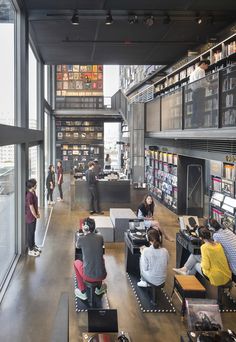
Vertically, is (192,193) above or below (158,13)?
below

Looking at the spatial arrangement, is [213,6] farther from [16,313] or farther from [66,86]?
[66,86]

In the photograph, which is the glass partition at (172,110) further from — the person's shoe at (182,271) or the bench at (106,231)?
the person's shoe at (182,271)

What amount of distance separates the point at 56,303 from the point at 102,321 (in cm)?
189

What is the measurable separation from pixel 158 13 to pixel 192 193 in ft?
19.1

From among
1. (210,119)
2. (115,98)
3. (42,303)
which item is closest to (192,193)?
(210,119)

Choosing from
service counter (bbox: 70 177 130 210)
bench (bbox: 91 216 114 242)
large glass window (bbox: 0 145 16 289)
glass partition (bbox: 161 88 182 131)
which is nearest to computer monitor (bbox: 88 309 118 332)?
large glass window (bbox: 0 145 16 289)

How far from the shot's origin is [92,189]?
41.8 ft

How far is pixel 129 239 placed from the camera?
673 cm

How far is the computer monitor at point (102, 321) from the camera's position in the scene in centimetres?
392

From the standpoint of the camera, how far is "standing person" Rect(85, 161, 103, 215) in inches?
502

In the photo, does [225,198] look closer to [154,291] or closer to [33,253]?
[154,291]

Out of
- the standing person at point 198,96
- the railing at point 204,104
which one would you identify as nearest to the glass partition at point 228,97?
the railing at point 204,104

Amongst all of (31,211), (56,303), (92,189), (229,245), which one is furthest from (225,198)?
(92,189)

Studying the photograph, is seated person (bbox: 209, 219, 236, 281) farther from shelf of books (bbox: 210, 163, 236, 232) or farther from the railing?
shelf of books (bbox: 210, 163, 236, 232)
